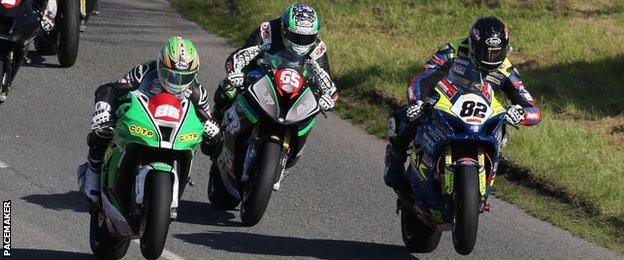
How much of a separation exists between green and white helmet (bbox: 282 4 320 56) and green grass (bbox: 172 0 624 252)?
247cm

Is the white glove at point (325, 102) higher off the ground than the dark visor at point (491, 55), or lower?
lower

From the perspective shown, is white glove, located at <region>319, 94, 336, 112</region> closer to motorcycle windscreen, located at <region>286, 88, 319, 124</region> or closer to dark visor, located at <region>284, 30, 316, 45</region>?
motorcycle windscreen, located at <region>286, 88, 319, 124</region>

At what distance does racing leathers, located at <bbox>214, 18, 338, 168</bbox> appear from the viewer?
1148 centimetres

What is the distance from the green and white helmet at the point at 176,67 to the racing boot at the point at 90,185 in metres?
0.88

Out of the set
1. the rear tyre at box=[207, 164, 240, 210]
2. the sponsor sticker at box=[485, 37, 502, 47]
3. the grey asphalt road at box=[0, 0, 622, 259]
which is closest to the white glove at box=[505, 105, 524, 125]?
the sponsor sticker at box=[485, 37, 502, 47]

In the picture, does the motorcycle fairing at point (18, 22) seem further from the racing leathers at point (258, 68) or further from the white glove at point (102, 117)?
the white glove at point (102, 117)

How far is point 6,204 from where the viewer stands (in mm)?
11016

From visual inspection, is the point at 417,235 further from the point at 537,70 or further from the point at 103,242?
the point at 537,70

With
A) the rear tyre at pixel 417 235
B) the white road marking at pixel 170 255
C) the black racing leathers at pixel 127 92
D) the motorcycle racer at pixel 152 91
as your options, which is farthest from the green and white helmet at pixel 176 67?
the rear tyre at pixel 417 235

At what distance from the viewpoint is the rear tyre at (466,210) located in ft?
32.0

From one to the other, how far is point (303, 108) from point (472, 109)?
63.9 inches

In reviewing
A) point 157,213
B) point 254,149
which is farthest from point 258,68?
point 157,213

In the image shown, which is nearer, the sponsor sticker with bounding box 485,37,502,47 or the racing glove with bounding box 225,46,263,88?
the sponsor sticker with bounding box 485,37,502,47

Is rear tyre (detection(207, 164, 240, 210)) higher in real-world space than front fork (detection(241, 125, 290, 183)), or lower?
lower
